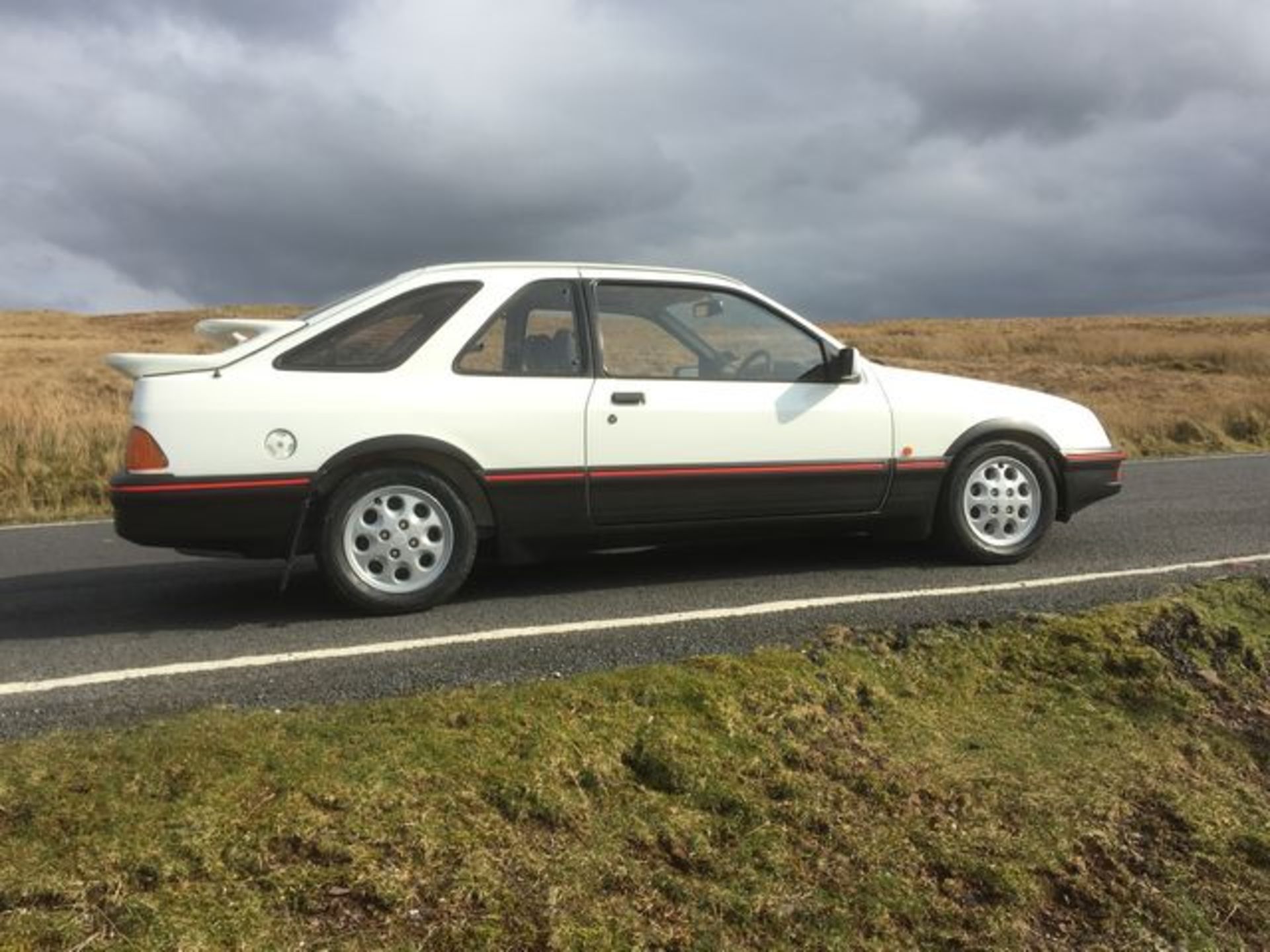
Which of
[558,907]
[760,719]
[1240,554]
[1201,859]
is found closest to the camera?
[558,907]

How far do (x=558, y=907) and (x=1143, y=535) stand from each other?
550 cm

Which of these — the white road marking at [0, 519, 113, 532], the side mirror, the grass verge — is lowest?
the grass verge

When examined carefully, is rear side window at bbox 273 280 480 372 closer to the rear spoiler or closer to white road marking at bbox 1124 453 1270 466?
the rear spoiler

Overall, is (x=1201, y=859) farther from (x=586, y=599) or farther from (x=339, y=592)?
(x=339, y=592)

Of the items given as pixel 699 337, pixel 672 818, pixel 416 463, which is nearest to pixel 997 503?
pixel 699 337

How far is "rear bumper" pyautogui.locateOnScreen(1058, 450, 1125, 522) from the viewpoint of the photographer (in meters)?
5.68

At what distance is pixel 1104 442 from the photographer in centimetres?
586

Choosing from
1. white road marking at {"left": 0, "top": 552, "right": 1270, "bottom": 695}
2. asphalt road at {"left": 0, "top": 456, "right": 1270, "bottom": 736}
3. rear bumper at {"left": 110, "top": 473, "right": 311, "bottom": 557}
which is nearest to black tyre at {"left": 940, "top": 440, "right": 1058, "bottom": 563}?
asphalt road at {"left": 0, "top": 456, "right": 1270, "bottom": 736}

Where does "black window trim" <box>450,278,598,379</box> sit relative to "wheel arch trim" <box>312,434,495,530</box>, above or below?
above

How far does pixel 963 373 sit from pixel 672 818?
943 inches

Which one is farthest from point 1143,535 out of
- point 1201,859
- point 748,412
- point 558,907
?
point 558,907

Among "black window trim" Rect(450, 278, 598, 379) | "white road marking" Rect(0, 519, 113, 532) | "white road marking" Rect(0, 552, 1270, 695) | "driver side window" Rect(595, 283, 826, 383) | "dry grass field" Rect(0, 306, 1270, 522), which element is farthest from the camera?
"dry grass field" Rect(0, 306, 1270, 522)

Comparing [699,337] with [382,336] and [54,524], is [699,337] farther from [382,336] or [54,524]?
[54,524]

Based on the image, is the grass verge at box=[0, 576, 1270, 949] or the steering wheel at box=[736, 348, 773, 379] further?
the steering wheel at box=[736, 348, 773, 379]
